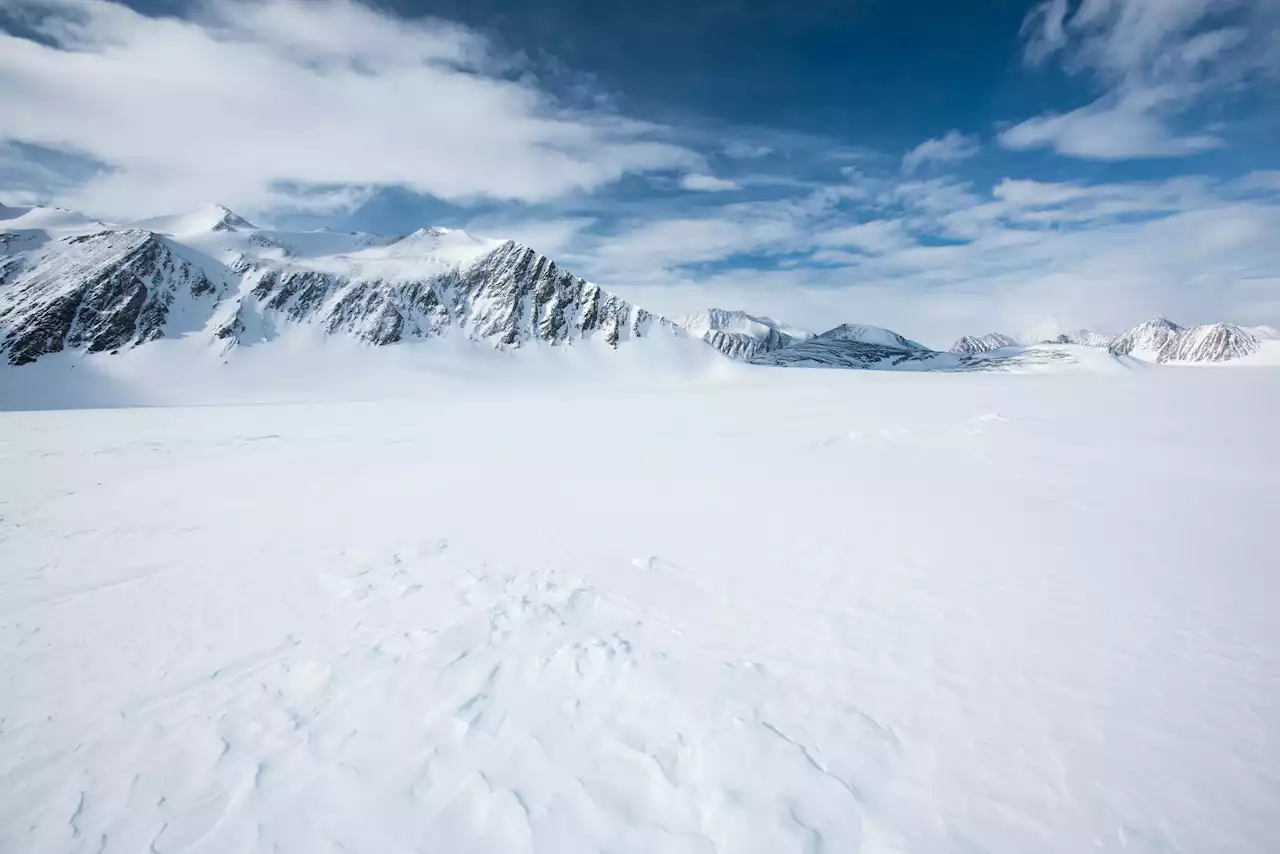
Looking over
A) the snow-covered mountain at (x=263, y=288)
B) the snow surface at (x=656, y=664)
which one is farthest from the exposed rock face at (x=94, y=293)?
the snow surface at (x=656, y=664)

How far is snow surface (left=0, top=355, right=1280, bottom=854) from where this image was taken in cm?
377

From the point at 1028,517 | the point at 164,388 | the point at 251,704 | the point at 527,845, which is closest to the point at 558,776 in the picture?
the point at 527,845

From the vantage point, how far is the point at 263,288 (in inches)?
4562

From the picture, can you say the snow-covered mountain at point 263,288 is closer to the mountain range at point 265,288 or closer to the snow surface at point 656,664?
the mountain range at point 265,288

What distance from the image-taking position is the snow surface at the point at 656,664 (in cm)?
377

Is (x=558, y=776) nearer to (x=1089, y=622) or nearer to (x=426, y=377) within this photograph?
(x=1089, y=622)

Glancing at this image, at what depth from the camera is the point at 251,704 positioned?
16.8ft

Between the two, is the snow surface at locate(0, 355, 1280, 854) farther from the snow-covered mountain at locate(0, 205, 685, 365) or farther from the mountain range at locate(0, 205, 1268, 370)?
the snow-covered mountain at locate(0, 205, 685, 365)

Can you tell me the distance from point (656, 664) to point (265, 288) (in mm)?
144835

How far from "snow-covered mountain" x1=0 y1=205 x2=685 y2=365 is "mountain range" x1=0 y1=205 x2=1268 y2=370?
27 cm

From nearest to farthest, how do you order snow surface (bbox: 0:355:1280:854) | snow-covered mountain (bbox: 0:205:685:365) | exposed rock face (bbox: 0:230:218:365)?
snow surface (bbox: 0:355:1280:854)
exposed rock face (bbox: 0:230:218:365)
snow-covered mountain (bbox: 0:205:685:365)

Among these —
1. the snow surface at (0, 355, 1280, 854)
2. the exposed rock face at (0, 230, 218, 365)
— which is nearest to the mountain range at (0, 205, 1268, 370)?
the exposed rock face at (0, 230, 218, 365)

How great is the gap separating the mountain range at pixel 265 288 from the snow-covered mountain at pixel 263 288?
27 cm

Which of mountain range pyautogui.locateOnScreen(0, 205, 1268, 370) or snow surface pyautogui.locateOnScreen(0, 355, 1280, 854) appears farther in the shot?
mountain range pyautogui.locateOnScreen(0, 205, 1268, 370)
